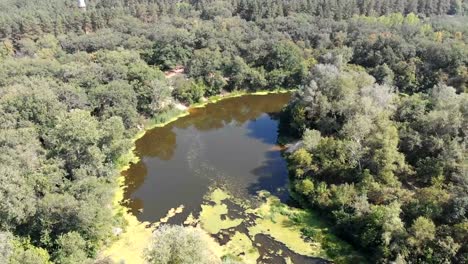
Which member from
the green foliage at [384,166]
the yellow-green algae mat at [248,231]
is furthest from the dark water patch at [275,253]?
the green foliage at [384,166]

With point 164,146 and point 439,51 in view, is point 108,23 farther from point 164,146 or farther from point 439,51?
point 439,51

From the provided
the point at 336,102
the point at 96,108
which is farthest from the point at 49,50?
the point at 336,102

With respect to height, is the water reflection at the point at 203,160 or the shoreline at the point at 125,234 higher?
the shoreline at the point at 125,234

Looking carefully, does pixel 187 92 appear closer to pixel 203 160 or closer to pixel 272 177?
pixel 203 160

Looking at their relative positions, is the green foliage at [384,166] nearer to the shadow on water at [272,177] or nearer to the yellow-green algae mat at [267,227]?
the shadow on water at [272,177]

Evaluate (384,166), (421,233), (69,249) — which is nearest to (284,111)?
(384,166)

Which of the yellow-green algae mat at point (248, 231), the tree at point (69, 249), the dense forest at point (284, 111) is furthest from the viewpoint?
the yellow-green algae mat at point (248, 231)
